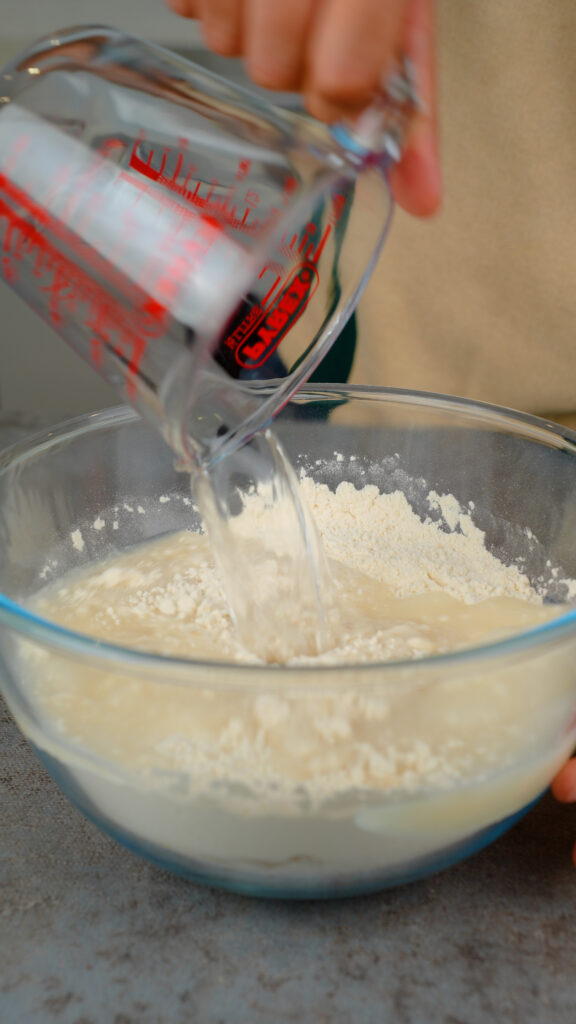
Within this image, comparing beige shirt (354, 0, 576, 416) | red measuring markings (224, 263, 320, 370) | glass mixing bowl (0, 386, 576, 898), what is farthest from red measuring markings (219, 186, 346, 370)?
beige shirt (354, 0, 576, 416)

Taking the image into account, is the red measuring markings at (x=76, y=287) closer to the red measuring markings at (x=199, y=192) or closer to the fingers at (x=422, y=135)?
the red measuring markings at (x=199, y=192)

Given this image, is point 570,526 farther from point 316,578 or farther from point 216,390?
point 216,390

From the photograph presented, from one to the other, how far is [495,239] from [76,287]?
2.71 feet

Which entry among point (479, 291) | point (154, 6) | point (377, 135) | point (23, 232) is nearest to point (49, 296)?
point (23, 232)

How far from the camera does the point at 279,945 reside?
61 centimetres

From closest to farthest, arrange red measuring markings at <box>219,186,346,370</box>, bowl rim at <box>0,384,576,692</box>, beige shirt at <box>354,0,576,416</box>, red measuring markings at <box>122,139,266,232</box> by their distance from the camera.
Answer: bowl rim at <box>0,384,576,692</box>
red measuring markings at <box>122,139,266,232</box>
red measuring markings at <box>219,186,346,370</box>
beige shirt at <box>354,0,576,416</box>

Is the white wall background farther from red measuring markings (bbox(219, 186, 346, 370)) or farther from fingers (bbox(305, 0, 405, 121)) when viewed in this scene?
fingers (bbox(305, 0, 405, 121))

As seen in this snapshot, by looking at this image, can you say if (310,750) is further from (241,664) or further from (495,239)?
(495,239)

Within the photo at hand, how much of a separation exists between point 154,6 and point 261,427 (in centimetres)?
193

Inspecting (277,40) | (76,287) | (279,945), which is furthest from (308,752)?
(277,40)

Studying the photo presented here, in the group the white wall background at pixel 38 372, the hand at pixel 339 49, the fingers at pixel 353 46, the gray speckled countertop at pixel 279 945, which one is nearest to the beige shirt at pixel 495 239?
the hand at pixel 339 49

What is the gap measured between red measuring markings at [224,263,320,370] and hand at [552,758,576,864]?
15.9 inches

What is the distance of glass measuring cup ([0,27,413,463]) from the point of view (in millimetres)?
588

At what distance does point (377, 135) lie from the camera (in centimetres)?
61
